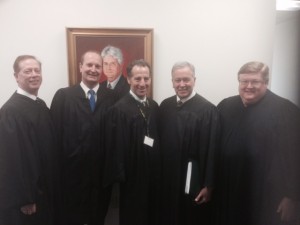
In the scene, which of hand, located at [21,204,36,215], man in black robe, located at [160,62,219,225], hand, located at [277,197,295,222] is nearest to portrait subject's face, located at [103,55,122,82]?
man in black robe, located at [160,62,219,225]

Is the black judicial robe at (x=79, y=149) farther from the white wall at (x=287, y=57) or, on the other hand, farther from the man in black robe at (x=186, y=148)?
the white wall at (x=287, y=57)

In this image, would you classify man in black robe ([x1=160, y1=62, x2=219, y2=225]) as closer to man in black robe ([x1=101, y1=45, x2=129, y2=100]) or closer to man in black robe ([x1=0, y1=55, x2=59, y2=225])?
man in black robe ([x1=101, y1=45, x2=129, y2=100])

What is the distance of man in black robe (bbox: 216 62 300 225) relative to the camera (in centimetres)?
180

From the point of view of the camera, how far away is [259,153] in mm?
1830

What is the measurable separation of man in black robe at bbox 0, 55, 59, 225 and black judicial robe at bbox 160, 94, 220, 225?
841 mm

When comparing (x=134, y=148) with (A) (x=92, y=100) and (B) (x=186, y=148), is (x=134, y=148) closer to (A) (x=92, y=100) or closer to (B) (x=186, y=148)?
(B) (x=186, y=148)

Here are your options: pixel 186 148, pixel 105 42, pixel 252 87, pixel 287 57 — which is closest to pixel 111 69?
pixel 105 42

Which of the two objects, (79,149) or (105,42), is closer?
(79,149)

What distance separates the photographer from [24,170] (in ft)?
5.63

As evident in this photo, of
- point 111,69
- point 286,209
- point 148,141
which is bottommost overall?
point 286,209

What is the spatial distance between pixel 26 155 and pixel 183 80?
1.20m

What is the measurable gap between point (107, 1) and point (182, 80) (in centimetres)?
92

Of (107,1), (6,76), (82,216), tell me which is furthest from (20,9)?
(82,216)

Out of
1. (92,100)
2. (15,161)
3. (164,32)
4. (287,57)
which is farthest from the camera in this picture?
(164,32)
